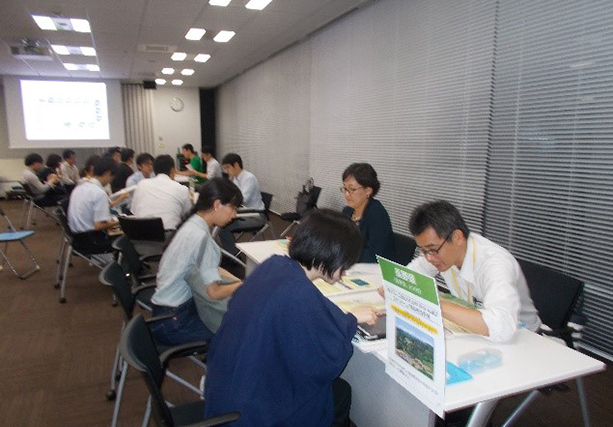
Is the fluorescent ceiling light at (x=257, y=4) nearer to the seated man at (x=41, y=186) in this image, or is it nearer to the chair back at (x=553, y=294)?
the chair back at (x=553, y=294)

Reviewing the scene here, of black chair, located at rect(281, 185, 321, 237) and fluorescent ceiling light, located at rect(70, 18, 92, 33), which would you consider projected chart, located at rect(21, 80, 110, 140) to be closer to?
fluorescent ceiling light, located at rect(70, 18, 92, 33)

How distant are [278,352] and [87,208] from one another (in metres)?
3.48

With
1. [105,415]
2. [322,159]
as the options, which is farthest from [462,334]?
[322,159]

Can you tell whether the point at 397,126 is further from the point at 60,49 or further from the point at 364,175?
the point at 60,49

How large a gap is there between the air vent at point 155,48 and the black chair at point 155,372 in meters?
6.46

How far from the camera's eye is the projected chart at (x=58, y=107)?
930cm

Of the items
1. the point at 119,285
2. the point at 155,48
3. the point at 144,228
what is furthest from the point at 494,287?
the point at 155,48

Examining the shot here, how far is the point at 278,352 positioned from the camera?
125cm

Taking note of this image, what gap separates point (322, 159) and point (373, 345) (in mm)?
4998

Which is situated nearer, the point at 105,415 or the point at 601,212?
the point at 105,415

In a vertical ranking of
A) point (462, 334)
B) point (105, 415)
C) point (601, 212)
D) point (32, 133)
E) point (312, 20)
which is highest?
point (312, 20)

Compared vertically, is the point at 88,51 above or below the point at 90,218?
above

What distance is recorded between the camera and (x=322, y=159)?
6.36m

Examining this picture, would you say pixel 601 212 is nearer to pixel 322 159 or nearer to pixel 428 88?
pixel 428 88
